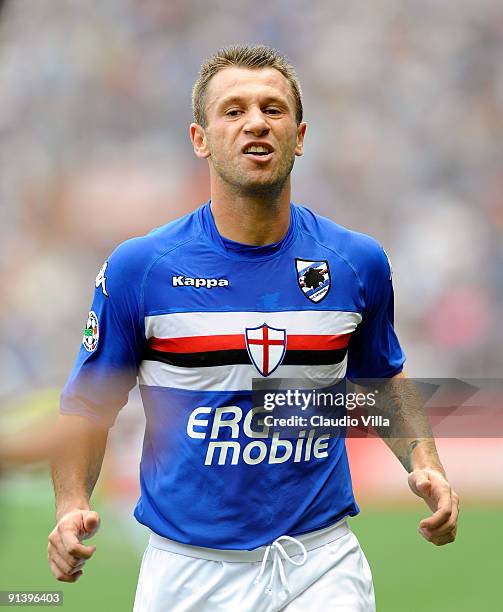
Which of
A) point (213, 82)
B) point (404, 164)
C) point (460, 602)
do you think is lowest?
point (460, 602)

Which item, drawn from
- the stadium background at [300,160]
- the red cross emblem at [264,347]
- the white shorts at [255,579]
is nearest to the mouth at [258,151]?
the red cross emblem at [264,347]

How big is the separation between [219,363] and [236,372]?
54 millimetres

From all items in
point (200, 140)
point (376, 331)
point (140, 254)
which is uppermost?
point (200, 140)

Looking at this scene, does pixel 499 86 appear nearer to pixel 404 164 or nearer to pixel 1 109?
pixel 404 164

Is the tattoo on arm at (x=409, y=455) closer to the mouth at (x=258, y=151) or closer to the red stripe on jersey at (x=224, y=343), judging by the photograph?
the red stripe on jersey at (x=224, y=343)

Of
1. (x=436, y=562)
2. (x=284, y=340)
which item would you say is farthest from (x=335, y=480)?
(x=436, y=562)

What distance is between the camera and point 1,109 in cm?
930

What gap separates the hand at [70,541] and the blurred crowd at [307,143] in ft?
19.5

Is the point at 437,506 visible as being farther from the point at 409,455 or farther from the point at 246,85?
the point at 246,85

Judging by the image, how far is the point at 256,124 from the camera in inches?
113

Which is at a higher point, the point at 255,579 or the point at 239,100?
the point at 239,100

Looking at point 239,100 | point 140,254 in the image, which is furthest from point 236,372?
point 239,100

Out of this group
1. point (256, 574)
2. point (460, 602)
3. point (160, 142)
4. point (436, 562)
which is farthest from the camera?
point (160, 142)

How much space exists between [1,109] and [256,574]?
7.33m
